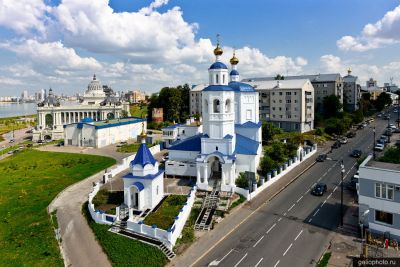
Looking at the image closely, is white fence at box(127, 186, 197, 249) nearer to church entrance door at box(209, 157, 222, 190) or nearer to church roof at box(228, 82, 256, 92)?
church entrance door at box(209, 157, 222, 190)

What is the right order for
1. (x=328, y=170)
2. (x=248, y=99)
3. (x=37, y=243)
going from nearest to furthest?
(x=37, y=243) → (x=328, y=170) → (x=248, y=99)

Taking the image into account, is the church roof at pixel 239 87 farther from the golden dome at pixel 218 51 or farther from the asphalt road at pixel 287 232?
the asphalt road at pixel 287 232

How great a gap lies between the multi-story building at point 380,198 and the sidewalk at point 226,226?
25.9ft

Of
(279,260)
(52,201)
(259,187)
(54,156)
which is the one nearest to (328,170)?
(259,187)

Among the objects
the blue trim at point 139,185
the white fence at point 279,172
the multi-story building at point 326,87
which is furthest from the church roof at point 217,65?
the multi-story building at point 326,87

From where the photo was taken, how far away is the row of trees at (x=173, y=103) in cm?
7819

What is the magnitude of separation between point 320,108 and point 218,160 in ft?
176

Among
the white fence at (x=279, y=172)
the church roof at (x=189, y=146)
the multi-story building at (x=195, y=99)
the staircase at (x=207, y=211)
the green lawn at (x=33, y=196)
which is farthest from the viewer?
the multi-story building at (x=195, y=99)

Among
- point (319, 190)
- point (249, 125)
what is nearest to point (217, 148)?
point (249, 125)

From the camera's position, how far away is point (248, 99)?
39438 mm

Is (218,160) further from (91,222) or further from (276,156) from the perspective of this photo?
(91,222)

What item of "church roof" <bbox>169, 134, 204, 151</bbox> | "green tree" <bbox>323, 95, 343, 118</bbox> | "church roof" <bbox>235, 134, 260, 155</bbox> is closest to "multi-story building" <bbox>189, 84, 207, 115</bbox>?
"green tree" <bbox>323, 95, 343, 118</bbox>

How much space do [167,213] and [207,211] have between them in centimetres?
302

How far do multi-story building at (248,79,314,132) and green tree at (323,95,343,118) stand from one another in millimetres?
7727
